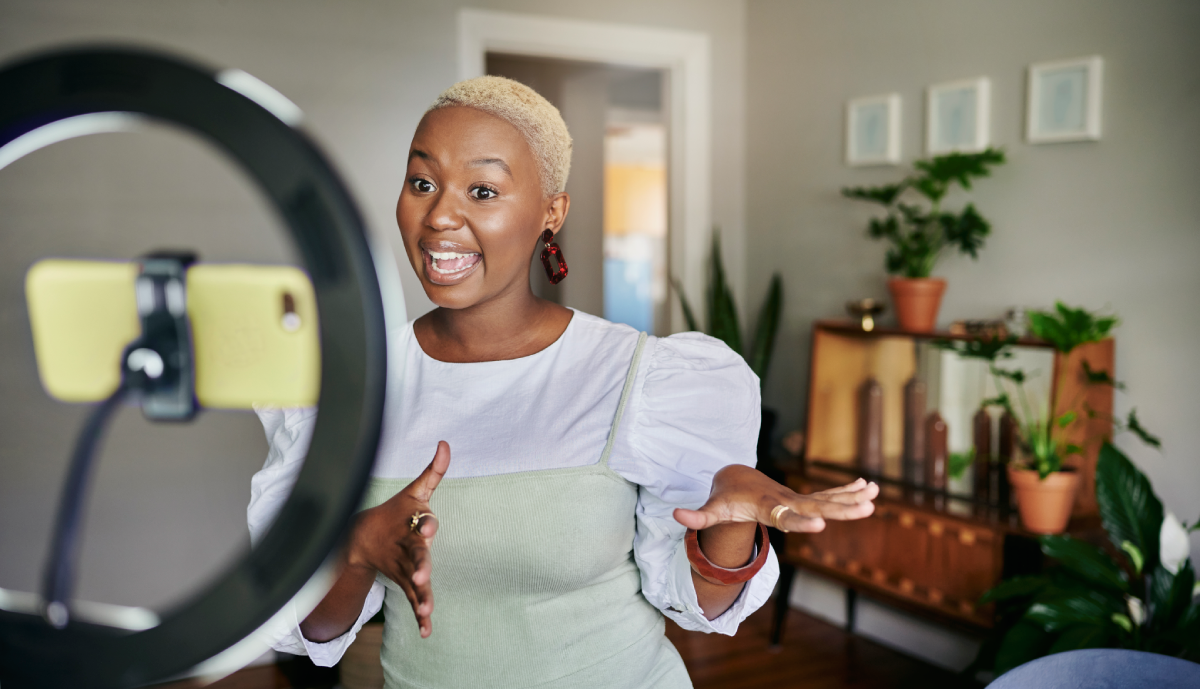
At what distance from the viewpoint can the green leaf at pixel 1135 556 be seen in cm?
198

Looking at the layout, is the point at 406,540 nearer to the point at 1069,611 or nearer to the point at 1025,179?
the point at 1069,611

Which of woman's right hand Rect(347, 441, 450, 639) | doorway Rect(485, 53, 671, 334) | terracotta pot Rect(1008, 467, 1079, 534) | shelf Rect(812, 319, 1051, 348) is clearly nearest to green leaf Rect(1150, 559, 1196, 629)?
terracotta pot Rect(1008, 467, 1079, 534)

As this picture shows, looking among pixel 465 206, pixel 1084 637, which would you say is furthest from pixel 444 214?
pixel 1084 637

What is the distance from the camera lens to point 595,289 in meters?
5.10

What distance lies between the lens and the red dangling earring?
35.8 inches

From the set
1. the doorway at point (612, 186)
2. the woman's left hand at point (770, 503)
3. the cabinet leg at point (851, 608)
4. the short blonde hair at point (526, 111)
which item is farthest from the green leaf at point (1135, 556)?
the doorway at point (612, 186)

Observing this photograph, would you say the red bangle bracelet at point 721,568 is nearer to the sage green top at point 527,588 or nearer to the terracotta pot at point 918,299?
the sage green top at point 527,588

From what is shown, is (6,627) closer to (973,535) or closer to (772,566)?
(772,566)

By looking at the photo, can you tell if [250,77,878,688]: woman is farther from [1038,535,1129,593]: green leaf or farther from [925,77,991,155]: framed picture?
[925,77,991,155]: framed picture

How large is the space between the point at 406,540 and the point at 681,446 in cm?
54

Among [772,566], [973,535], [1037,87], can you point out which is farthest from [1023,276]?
[772,566]

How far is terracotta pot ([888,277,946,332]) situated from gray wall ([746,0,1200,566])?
151mm

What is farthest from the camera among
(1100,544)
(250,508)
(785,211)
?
(785,211)

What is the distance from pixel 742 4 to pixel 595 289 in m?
1.82
